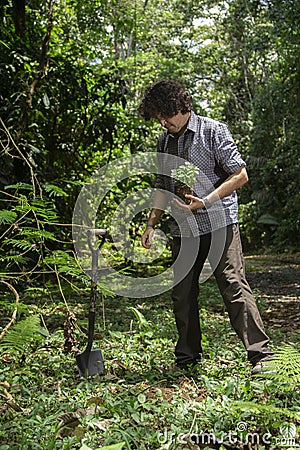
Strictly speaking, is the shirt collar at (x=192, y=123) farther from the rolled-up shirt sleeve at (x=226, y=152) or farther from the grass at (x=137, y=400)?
the grass at (x=137, y=400)

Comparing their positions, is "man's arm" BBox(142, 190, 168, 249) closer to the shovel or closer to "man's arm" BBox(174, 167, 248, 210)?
the shovel

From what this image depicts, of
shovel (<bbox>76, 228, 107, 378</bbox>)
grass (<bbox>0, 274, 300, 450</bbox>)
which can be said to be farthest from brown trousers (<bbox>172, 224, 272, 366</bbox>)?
shovel (<bbox>76, 228, 107, 378</bbox>)

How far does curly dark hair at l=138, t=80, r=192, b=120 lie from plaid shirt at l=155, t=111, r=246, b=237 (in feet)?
0.35

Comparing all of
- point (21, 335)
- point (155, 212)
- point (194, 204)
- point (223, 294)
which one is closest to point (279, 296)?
point (155, 212)

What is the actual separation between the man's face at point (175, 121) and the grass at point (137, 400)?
1345 mm

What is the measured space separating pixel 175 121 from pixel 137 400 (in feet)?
5.27

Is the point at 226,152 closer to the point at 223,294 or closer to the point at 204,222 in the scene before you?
the point at 204,222

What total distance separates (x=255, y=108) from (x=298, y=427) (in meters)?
14.9

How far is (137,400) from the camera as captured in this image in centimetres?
300

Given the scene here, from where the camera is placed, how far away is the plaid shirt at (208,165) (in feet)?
10.9

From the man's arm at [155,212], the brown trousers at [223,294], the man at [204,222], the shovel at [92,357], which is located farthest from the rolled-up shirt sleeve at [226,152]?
the shovel at [92,357]

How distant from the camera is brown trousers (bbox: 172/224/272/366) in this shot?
326cm

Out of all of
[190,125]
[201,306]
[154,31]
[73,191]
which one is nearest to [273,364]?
[190,125]

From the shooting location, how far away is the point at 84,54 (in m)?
7.96
